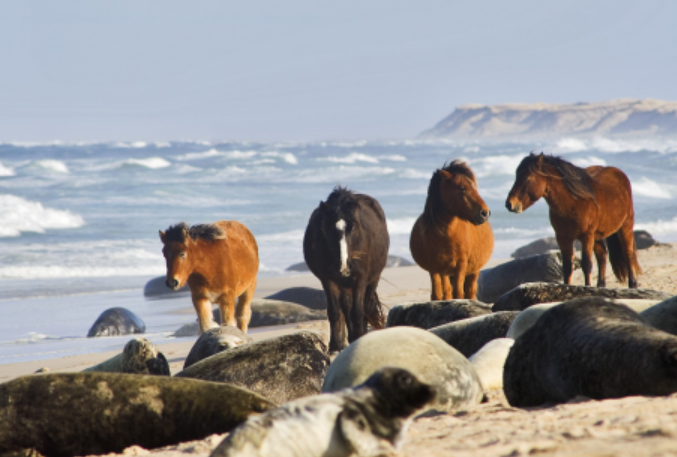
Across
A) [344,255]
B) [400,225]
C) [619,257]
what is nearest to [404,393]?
[344,255]

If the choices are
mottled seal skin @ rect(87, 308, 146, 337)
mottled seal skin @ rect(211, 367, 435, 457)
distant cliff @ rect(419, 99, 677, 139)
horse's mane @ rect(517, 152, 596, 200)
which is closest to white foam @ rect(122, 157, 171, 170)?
mottled seal skin @ rect(87, 308, 146, 337)

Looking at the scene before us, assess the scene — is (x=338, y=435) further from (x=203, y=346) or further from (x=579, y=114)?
(x=579, y=114)

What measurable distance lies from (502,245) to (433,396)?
1930 centimetres

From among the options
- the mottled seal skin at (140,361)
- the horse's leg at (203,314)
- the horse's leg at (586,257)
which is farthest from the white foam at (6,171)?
the mottled seal skin at (140,361)

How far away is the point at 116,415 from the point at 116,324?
25.2 feet

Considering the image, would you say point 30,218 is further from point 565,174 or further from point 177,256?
point 565,174

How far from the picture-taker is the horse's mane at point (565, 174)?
8930 millimetres

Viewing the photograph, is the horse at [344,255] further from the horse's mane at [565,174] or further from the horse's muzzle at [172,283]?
the horse's mane at [565,174]

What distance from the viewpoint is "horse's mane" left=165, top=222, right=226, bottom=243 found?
8656mm

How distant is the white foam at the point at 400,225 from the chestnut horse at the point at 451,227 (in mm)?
17127

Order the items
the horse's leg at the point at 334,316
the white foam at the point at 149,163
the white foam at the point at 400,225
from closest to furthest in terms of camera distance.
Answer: the horse's leg at the point at 334,316, the white foam at the point at 400,225, the white foam at the point at 149,163

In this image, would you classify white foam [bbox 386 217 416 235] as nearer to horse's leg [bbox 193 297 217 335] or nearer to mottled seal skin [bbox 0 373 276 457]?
horse's leg [bbox 193 297 217 335]

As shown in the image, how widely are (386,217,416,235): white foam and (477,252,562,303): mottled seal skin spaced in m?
14.1

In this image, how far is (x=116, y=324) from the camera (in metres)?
11.4
